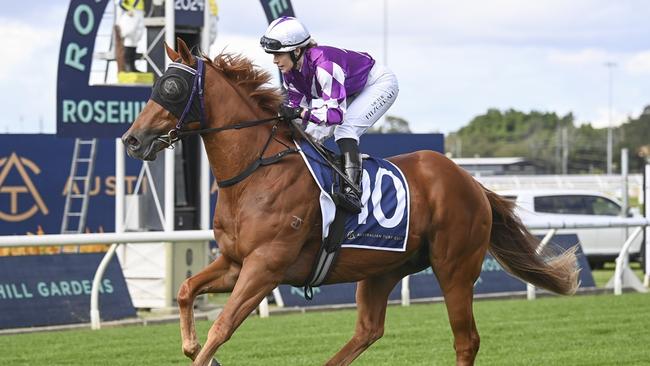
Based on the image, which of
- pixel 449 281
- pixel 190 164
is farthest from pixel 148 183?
pixel 449 281

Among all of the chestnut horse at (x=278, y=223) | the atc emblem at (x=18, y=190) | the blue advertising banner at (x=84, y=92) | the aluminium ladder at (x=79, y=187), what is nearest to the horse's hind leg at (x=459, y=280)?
the chestnut horse at (x=278, y=223)

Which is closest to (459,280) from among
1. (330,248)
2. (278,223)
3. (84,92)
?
(330,248)

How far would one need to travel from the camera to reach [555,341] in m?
9.28

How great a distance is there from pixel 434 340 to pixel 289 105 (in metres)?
3.38

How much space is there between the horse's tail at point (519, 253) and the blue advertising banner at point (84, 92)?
571 centimetres

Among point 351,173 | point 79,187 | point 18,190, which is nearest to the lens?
point 351,173

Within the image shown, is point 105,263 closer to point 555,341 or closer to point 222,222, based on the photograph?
point 555,341

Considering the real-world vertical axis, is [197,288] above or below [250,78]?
below

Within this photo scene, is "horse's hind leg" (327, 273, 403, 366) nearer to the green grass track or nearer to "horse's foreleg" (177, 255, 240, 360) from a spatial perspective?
"horse's foreleg" (177, 255, 240, 360)

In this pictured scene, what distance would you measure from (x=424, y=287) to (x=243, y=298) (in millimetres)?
7324

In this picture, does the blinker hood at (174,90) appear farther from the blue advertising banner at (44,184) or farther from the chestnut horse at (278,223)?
the blue advertising banner at (44,184)

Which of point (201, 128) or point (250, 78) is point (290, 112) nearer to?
point (250, 78)

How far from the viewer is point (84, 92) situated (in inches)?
482

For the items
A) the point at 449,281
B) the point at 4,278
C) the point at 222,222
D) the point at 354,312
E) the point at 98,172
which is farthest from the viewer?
the point at 98,172
